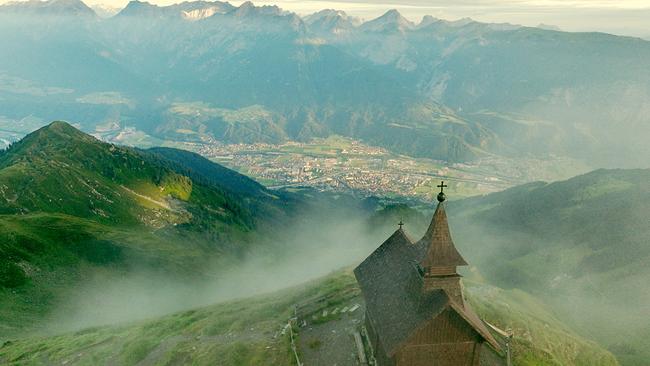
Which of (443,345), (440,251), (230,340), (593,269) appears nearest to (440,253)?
(440,251)

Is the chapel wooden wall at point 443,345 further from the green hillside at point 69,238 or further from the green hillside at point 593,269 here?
the green hillside at point 69,238

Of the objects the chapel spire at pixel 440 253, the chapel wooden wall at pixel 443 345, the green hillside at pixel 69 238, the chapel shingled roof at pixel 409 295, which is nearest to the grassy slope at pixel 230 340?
the chapel shingled roof at pixel 409 295

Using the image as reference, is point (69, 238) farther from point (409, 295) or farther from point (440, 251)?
point (440, 251)

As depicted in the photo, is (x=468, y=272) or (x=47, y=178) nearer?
(x=468, y=272)

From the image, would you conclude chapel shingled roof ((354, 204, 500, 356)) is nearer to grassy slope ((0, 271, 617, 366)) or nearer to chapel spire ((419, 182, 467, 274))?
chapel spire ((419, 182, 467, 274))

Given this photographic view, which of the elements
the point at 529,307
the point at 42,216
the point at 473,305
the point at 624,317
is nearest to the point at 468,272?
the point at 529,307

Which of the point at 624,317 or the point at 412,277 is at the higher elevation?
the point at 412,277

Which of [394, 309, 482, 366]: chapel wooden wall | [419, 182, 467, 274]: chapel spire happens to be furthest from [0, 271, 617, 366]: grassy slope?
[419, 182, 467, 274]: chapel spire

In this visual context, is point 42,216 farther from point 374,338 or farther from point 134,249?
point 374,338
